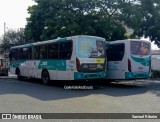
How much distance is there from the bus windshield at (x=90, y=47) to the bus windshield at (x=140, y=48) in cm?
177

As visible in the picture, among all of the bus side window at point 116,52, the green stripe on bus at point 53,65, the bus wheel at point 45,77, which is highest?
the bus side window at point 116,52

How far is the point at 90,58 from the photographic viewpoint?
16.2 metres

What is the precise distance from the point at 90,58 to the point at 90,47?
2.12 feet

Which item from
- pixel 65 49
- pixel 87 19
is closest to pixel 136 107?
pixel 65 49

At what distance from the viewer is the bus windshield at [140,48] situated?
1712 cm

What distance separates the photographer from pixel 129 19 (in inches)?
1051

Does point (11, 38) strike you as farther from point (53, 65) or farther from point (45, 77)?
point (53, 65)

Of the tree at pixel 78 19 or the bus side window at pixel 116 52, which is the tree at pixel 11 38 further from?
the bus side window at pixel 116 52

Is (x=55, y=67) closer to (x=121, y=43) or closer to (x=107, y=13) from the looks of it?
(x=121, y=43)

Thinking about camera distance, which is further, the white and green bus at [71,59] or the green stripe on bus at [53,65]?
the green stripe on bus at [53,65]

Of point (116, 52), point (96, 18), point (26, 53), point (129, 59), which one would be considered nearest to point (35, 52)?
point (26, 53)

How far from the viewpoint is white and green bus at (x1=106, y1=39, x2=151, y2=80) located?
1700 cm

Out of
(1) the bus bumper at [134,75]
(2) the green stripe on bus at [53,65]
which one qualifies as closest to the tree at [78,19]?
(2) the green stripe on bus at [53,65]

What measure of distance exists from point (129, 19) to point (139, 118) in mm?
19342
